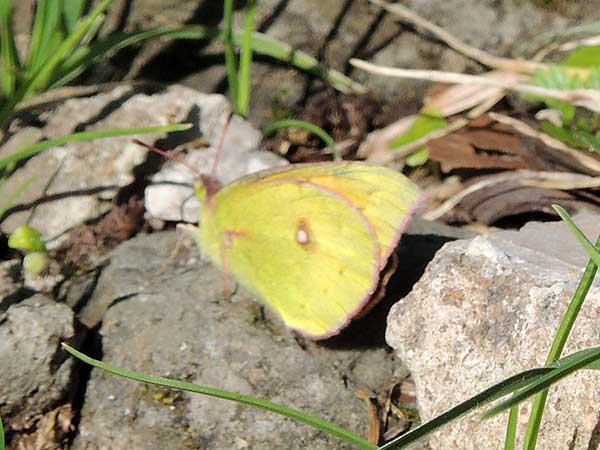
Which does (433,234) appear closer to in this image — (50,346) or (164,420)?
(164,420)

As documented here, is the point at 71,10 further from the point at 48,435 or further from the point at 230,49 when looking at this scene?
the point at 48,435

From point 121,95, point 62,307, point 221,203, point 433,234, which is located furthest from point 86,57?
point 433,234

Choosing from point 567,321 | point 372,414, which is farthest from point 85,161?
point 567,321

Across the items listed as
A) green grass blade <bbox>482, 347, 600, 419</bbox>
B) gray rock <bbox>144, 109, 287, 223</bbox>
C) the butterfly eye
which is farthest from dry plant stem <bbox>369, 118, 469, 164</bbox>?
green grass blade <bbox>482, 347, 600, 419</bbox>

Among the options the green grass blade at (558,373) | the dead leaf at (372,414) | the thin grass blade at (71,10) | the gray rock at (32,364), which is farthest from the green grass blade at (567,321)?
the thin grass blade at (71,10)

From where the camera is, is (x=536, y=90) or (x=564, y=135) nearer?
(x=564, y=135)

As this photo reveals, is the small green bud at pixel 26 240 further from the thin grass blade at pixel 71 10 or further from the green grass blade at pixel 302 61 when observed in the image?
the green grass blade at pixel 302 61

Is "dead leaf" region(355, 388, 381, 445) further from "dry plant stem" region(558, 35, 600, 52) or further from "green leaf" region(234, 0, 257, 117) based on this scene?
"dry plant stem" region(558, 35, 600, 52)
